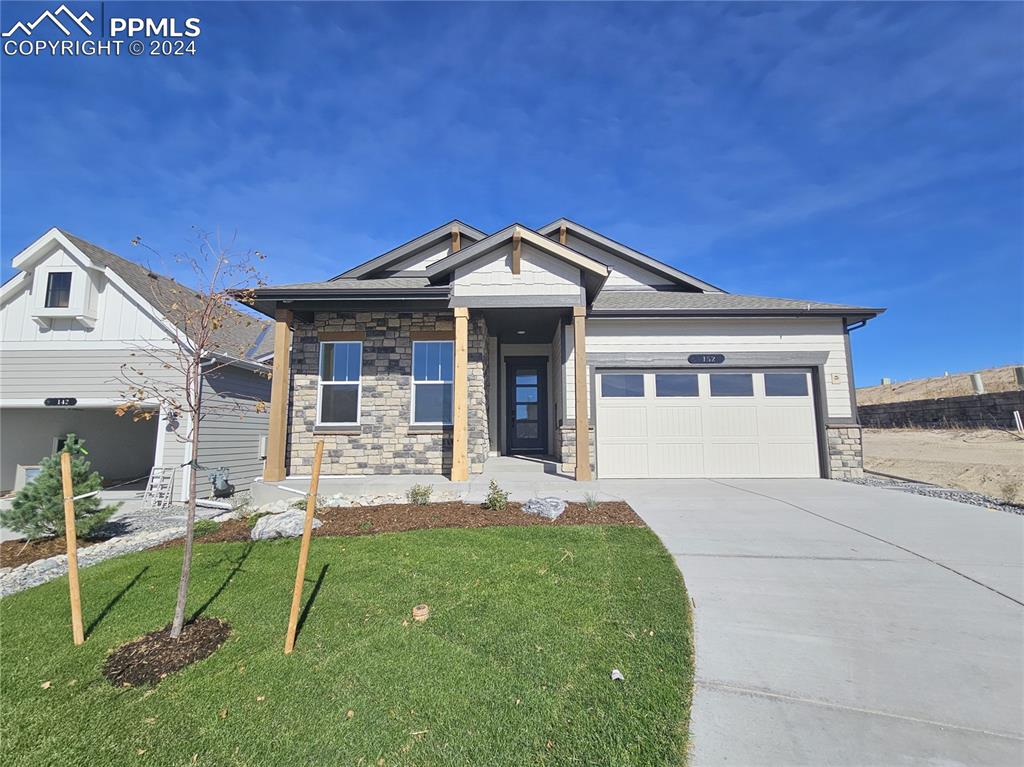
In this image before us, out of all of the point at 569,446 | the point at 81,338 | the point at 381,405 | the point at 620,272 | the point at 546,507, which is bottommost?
the point at 546,507

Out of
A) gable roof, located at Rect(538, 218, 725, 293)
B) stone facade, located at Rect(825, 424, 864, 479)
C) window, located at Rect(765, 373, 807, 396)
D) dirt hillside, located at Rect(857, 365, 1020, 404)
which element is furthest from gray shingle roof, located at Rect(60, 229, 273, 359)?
dirt hillside, located at Rect(857, 365, 1020, 404)

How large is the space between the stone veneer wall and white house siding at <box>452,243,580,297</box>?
1.14 m

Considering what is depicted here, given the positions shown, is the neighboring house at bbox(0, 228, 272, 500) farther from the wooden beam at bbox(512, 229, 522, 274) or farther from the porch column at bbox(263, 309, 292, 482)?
the wooden beam at bbox(512, 229, 522, 274)

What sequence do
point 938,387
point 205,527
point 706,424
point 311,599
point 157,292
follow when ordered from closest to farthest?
1. point 311,599
2. point 205,527
3. point 157,292
4. point 706,424
5. point 938,387

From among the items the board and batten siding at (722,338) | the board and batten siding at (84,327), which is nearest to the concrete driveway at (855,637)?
the board and batten siding at (722,338)

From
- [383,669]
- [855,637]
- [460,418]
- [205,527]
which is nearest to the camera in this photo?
[383,669]

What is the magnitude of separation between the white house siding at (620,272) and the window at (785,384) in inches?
161

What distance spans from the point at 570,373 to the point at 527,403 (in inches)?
143

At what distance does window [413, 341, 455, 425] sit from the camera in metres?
10.0

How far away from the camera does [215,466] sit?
395 inches

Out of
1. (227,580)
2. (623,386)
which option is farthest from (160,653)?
(623,386)

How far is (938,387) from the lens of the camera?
31891 millimetres

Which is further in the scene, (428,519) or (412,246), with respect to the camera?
(412,246)

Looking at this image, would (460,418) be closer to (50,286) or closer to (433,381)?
(433,381)
